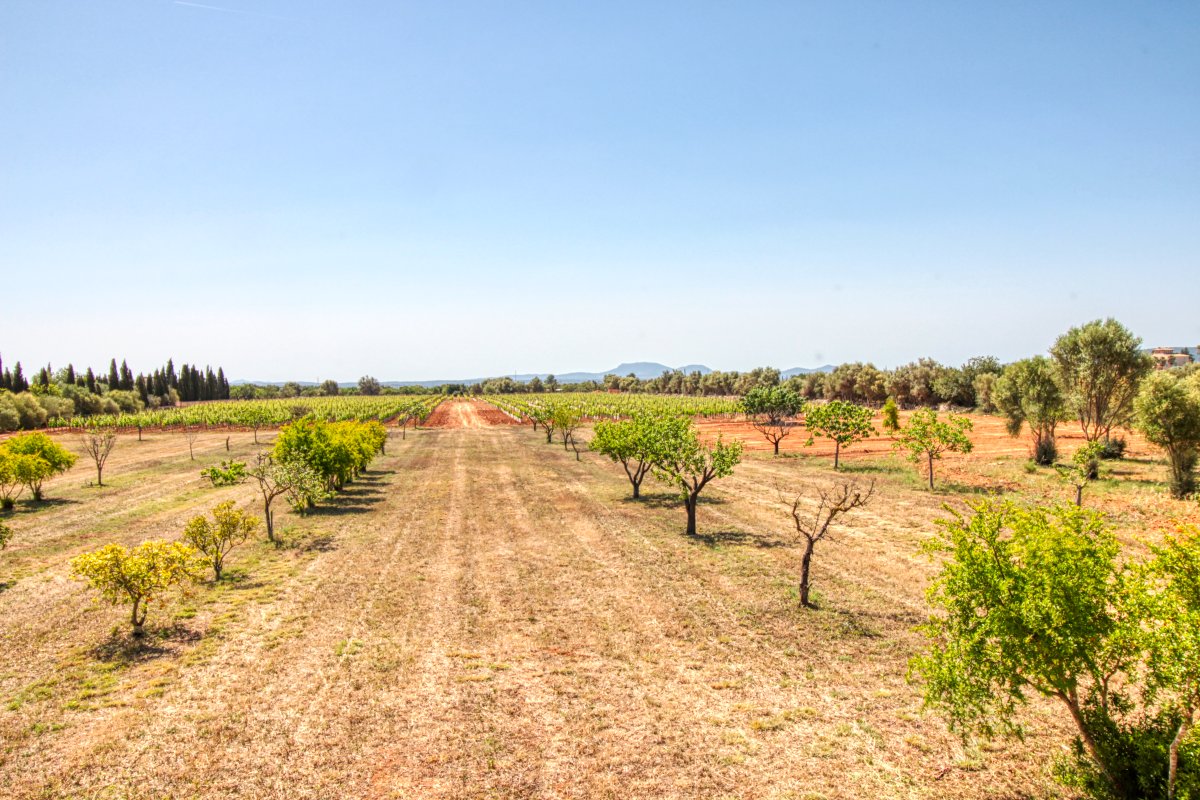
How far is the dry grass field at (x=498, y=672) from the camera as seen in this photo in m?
11.9

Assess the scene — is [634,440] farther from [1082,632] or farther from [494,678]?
[1082,632]

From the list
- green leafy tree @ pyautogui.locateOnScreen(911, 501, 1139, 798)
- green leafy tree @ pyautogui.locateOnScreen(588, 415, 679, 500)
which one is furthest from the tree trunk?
green leafy tree @ pyautogui.locateOnScreen(588, 415, 679, 500)

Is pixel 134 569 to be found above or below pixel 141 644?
above

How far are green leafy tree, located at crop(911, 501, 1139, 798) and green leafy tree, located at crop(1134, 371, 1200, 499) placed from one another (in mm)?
34992

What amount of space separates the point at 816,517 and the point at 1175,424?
24.7 m

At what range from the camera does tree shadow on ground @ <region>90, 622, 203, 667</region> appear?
16969 mm

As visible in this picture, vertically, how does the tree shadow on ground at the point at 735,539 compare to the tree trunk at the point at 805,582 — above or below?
below

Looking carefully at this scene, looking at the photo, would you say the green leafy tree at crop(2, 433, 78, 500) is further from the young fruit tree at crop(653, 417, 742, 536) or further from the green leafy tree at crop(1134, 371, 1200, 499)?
the green leafy tree at crop(1134, 371, 1200, 499)

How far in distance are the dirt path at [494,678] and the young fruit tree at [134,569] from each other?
1657 mm

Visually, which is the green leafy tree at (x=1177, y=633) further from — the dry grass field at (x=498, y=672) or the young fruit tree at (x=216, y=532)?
the young fruit tree at (x=216, y=532)

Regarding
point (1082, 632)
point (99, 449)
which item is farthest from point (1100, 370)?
point (99, 449)

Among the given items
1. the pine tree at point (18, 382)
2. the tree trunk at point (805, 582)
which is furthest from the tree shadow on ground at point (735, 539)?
the pine tree at point (18, 382)

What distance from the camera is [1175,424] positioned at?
35.1 metres

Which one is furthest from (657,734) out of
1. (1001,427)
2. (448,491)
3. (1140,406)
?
(1001,427)
